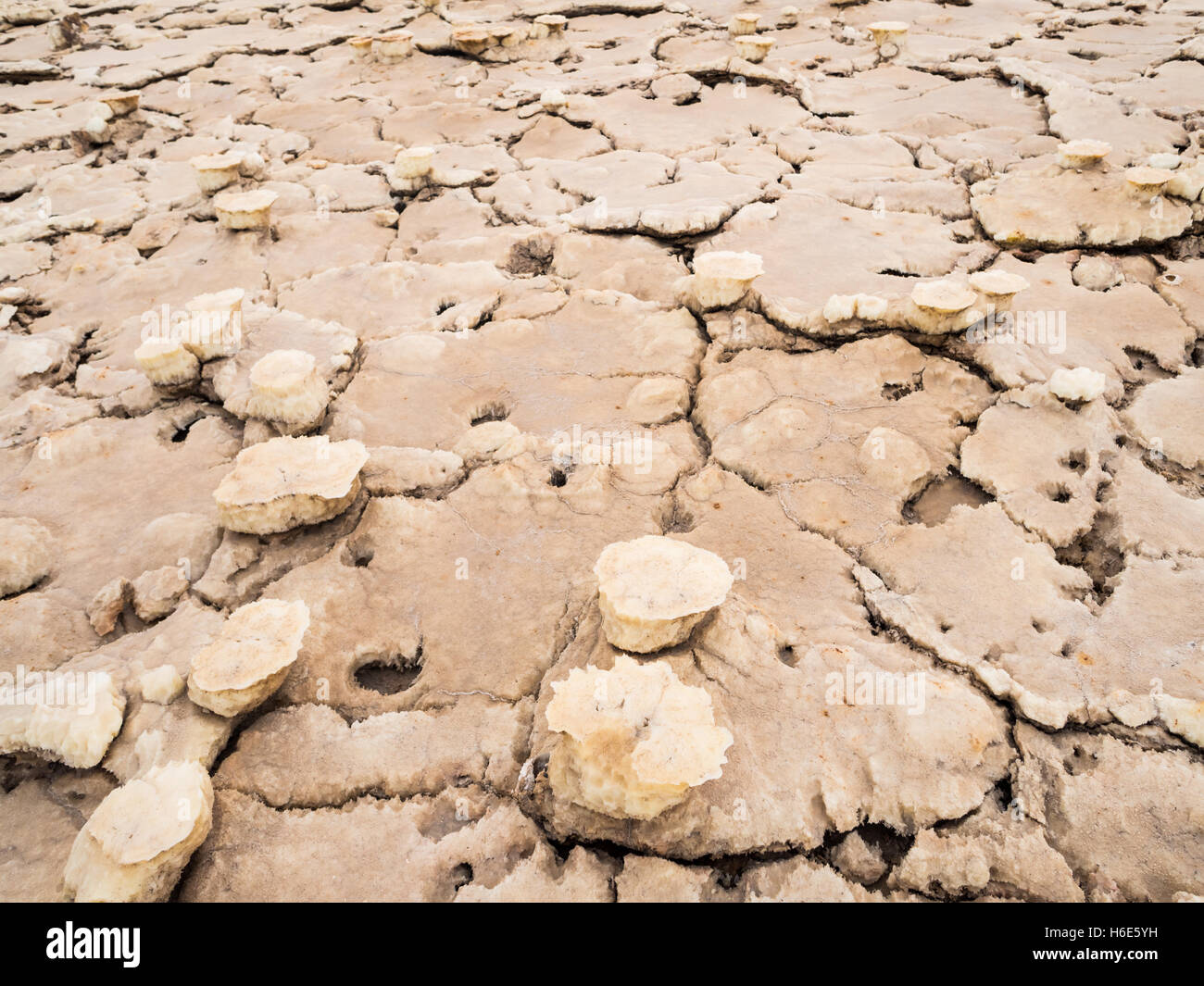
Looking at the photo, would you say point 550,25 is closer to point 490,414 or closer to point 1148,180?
point 1148,180

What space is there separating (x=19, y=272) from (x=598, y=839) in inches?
177

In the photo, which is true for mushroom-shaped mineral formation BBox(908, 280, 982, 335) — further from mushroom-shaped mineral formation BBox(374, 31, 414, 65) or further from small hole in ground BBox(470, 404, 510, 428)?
mushroom-shaped mineral formation BBox(374, 31, 414, 65)

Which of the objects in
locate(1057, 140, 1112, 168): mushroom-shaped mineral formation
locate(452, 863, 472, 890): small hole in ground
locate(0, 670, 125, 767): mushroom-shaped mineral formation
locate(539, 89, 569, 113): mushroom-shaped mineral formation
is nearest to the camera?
locate(452, 863, 472, 890): small hole in ground

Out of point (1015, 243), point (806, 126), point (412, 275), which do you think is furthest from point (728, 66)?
point (412, 275)

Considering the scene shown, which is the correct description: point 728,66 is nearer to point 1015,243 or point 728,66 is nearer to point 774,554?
point 1015,243

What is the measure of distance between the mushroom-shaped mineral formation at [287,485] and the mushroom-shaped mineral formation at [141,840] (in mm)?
888

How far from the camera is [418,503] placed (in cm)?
262

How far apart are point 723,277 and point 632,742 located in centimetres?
220

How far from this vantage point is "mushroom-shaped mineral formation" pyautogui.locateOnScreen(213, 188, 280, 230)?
4090 mm

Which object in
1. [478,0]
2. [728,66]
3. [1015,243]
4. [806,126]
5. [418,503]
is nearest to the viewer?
[418,503]

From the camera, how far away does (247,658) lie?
1963mm

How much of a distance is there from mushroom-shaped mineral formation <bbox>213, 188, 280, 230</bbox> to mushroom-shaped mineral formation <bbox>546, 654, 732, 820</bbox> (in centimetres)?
360

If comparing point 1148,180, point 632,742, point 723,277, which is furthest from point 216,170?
point 1148,180

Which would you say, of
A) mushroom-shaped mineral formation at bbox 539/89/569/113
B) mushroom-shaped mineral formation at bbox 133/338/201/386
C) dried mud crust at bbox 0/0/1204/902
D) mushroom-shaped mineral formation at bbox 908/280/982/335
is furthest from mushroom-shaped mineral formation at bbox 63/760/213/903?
mushroom-shaped mineral formation at bbox 539/89/569/113
